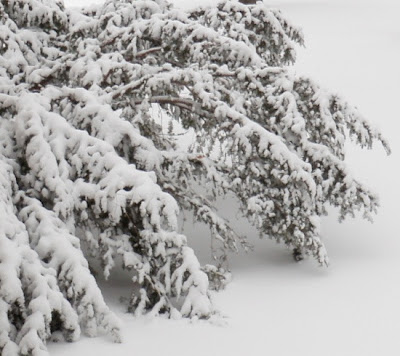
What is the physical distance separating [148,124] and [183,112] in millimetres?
944

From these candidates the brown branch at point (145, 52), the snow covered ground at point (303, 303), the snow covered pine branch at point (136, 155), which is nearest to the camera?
the snow covered pine branch at point (136, 155)

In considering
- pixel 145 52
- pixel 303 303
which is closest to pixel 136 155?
pixel 145 52

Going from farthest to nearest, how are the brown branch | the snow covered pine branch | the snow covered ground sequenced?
the brown branch
the snow covered ground
the snow covered pine branch

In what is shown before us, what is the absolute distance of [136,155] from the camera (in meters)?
5.11

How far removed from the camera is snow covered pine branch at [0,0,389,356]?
4211mm

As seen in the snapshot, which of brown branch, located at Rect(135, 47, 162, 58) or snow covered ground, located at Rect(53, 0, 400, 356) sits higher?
brown branch, located at Rect(135, 47, 162, 58)

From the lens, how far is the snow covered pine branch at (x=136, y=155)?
13.8 ft

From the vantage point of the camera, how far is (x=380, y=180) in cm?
812

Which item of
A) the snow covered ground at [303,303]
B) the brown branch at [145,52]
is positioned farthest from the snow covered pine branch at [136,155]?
the snow covered ground at [303,303]

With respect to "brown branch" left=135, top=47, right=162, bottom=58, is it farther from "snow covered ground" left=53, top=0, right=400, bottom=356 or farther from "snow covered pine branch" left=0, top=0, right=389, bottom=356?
"snow covered ground" left=53, top=0, right=400, bottom=356

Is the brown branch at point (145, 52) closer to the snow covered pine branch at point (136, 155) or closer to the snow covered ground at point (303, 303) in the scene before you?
the snow covered pine branch at point (136, 155)

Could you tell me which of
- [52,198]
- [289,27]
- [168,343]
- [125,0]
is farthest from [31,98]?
[289,27]

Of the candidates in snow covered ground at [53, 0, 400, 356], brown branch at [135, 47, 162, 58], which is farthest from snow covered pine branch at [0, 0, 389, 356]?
snow covered ground at [53, 0, 400, 356]

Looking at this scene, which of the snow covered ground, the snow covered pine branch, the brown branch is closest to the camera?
the snow covered pine branch
